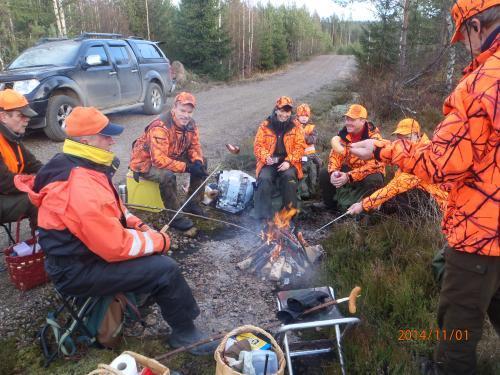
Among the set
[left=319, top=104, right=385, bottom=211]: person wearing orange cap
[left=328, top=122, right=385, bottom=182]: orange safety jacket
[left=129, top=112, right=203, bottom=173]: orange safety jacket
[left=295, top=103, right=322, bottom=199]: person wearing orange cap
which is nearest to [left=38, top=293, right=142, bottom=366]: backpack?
[left=129, top=112, right=203, bottom=173]: orange safety jacket

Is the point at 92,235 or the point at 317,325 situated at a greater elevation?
the point at 92,235

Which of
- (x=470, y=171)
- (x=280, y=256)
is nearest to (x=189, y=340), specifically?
(x=280, y=256)

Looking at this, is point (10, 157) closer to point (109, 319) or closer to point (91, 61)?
point (109, 319)

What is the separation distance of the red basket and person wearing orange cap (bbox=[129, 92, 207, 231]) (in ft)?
5.20

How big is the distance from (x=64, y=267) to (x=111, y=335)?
679 millimetres

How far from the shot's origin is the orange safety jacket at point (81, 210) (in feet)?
8.20

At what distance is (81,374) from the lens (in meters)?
2.71

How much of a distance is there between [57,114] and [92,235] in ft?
20.2

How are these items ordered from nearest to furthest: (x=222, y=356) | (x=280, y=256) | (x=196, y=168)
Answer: (x=222, y=356), (x=280, y=256), (x=196, y=168)

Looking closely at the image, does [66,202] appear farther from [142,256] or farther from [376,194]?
[376,194]

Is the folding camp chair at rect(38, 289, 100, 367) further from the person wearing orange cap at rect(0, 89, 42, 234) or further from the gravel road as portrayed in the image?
the person wearing orange cap at rect(0, 89, 42, 234)

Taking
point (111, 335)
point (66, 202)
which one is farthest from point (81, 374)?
point (66, 202)

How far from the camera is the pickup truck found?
Result: 24.5 ft

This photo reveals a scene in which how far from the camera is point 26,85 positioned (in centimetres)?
731
